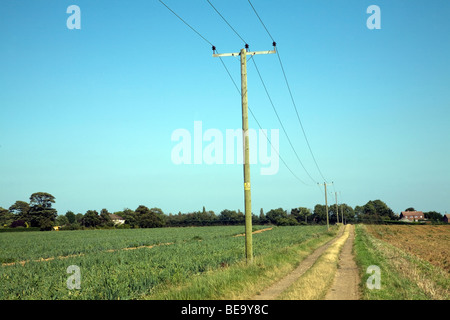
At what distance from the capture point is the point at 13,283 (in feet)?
42.7

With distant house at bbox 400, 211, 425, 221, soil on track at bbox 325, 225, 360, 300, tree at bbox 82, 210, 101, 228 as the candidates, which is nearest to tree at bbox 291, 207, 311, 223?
distant house at bbox 400, 211, 425, 221

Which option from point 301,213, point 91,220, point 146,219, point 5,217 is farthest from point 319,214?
point 5,217

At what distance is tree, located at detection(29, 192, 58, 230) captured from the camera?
97938 mm

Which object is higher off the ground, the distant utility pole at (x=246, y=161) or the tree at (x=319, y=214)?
the distant utility pole at (x=246, y=161)

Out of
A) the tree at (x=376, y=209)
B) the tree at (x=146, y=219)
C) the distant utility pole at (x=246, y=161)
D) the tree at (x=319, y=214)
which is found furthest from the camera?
the tree at (x=376, y=209)

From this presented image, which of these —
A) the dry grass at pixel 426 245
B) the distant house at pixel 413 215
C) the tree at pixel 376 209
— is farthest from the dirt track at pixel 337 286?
the distant house at pixel 413 215

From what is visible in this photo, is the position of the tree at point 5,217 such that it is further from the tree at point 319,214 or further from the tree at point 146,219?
the tree at point 319,214

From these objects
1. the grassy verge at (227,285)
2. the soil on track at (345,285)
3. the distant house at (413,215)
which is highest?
the grassy verge at (227,285)

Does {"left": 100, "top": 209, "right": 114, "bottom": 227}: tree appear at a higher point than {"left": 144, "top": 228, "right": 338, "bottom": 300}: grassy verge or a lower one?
lower

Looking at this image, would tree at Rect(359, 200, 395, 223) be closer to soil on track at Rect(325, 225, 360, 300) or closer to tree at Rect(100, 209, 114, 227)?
tree at Rect(100, 209, 114, 227)

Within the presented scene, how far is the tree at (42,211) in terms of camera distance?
97938 mm
